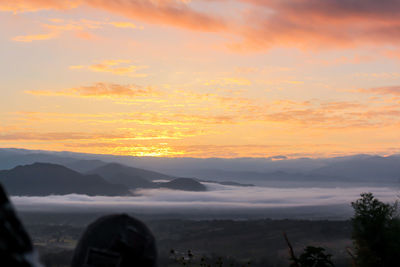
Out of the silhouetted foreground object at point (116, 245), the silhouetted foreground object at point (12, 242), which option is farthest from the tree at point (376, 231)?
the silhouetted foreground object at point (12, 242)

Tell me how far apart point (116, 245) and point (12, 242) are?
379 inches

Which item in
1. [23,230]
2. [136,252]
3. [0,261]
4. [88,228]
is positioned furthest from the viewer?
[88,228]

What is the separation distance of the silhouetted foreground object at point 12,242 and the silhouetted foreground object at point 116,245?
29.7 feet

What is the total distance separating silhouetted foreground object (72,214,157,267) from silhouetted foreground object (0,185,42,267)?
9.05 meters

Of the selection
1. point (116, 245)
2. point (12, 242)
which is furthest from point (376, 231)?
point (12, 242)

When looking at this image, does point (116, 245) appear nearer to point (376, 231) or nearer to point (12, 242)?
point (12, 242)

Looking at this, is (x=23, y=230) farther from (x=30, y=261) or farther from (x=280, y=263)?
(x=280, y=263)

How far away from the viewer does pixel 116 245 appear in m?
11.7

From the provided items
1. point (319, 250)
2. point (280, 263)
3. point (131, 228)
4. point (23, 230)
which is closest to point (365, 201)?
point (319, 250)

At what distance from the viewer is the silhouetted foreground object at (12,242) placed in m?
2.30

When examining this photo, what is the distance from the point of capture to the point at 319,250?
1053 inches

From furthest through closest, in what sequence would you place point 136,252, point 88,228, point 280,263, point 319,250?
point 280,263
point 319,250
point 88,228
point 136,252

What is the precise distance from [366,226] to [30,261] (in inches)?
1677

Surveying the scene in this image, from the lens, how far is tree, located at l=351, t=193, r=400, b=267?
39.7 metres
